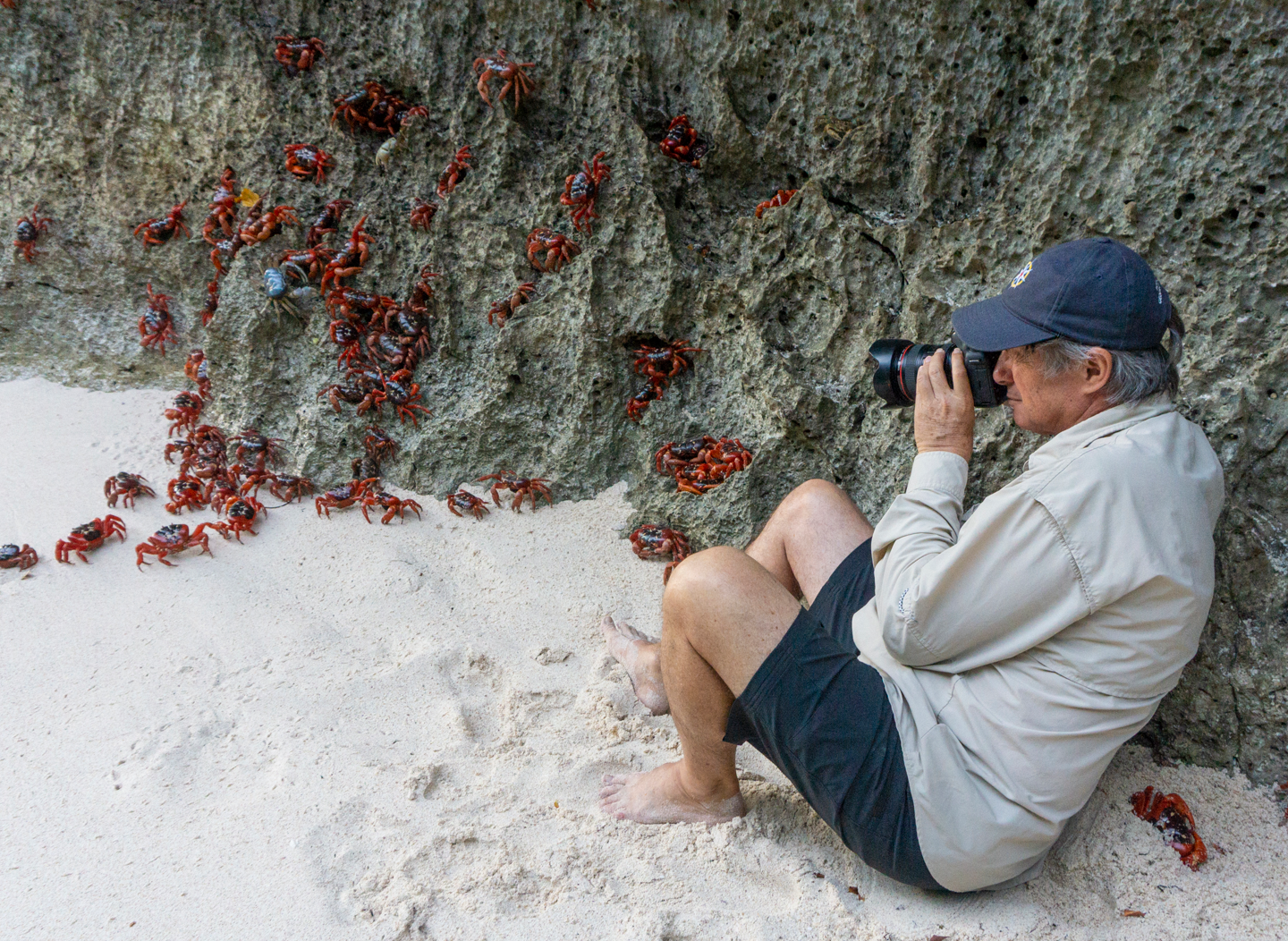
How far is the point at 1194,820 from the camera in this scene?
2.46 meters

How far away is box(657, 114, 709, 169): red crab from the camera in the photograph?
4051 mm

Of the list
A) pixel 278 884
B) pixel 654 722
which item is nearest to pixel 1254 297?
pixel 654 722

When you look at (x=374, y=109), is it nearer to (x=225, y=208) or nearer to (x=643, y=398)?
(x=225, y=208)

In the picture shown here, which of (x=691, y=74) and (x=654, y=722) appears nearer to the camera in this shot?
(x=654, y=722)

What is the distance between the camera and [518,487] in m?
4.14

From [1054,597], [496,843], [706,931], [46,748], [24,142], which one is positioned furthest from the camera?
[24,142]

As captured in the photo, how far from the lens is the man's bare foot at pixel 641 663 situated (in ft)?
9.71

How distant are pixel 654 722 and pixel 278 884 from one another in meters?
1.26

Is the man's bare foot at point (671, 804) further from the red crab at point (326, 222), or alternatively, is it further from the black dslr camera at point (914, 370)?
the red crab at point (326, 222)

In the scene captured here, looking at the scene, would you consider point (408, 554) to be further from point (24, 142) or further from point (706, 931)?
point (24, 142)

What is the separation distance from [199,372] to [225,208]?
0.93m

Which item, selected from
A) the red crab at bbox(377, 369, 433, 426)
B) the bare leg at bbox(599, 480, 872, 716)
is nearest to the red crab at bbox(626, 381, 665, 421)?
the red crab at bbox(377, 369, 433, 426)

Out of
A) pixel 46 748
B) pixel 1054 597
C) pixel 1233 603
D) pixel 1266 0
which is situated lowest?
pixel 46 748

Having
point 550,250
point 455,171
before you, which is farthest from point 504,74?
point 550,250
